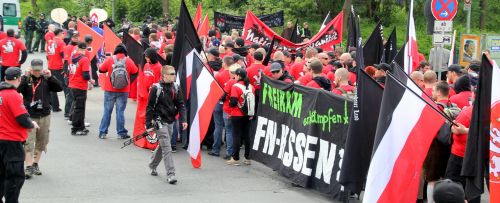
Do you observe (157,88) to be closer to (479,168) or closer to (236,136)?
(236,136)

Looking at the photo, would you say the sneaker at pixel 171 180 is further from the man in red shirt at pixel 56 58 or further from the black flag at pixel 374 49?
the man in red shirt at pixel 56 58

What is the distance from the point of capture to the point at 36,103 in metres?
10.3

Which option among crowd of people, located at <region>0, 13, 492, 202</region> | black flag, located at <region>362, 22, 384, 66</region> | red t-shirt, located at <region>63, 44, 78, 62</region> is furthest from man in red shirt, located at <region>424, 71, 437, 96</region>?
red t-shirt, located at <region>63, 44, 78, 62</region>

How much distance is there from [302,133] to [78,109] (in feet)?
17.5

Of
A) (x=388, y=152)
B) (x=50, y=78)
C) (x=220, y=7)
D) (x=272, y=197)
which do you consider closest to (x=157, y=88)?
(x=50, y=78)

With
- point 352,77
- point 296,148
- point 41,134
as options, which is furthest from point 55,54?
point 296,148

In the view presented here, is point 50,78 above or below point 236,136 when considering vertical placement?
above

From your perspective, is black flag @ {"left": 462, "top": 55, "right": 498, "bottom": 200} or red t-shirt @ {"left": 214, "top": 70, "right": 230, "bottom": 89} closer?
black flag @ {"left": 462, "top": 55, "right": 498, "bottom": 200}

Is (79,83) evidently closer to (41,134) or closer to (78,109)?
(78,109)

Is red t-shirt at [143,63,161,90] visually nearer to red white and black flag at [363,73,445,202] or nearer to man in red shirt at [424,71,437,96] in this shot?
man in red shirt at [424,71,437,96]

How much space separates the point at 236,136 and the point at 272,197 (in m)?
2.16

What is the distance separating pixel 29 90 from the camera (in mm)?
10289

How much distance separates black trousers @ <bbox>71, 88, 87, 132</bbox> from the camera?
13.6m

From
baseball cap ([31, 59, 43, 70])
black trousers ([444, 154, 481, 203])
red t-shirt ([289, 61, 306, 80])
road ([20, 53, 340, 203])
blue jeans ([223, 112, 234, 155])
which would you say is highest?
baseball cap ([31, 59, 43, 70])
